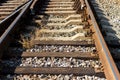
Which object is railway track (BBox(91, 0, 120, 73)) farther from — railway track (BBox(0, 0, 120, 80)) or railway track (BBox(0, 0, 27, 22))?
railway track (BBox(0, 0, 27, 22))

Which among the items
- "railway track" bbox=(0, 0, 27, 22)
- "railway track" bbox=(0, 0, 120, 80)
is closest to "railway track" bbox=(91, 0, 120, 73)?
"railway track" bbox=(0, 0, 120, 80)

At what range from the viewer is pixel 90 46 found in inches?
217

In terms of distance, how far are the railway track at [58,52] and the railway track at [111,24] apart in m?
0.33


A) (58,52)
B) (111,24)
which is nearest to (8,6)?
(111,24)

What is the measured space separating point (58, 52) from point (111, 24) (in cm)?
276

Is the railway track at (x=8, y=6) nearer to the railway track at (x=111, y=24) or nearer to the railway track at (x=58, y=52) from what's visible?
the railway track at (x=58, y=52)

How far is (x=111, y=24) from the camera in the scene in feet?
24.4

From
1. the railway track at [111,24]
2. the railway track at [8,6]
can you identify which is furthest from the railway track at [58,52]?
the railway track at [8,6]

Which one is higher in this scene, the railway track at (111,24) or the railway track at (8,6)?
the railway track at (8,6)

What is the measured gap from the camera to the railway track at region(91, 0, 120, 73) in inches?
216

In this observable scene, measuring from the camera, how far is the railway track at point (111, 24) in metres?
5.50

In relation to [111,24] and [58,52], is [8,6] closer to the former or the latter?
[111,24]

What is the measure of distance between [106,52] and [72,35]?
6.15ft

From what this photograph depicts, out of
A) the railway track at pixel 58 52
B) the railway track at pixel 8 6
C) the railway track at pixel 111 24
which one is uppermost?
the railway track at pixel 8 6
